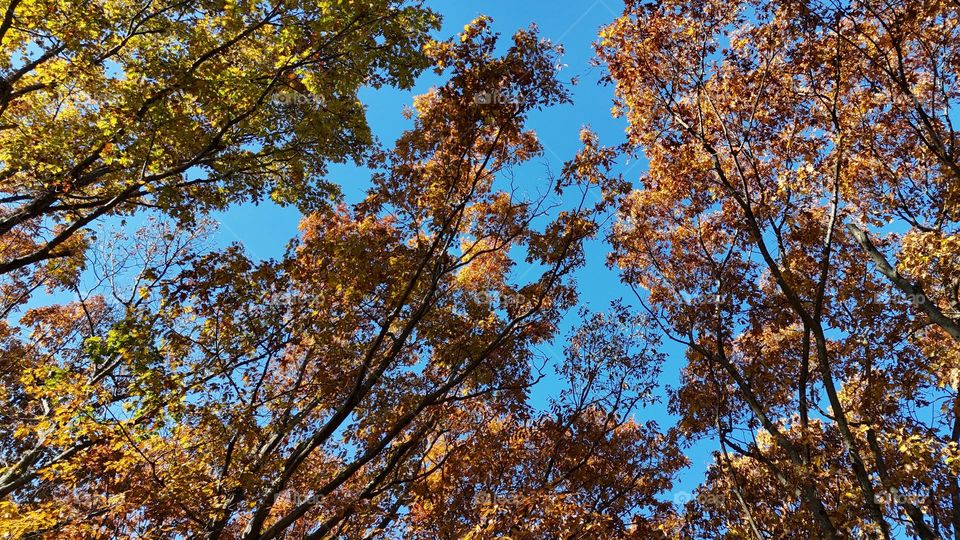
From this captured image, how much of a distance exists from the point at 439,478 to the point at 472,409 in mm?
1631

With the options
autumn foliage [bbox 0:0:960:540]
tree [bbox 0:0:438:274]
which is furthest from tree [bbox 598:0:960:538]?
tree [bbox 0:0:438:274]

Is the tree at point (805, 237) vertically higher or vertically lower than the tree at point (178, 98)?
lower

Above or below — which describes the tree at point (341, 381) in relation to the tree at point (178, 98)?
below

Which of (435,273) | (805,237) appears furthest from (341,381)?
(805,237)

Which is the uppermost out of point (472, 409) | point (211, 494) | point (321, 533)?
point (472, 409)

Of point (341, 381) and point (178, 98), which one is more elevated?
point (178, 98)

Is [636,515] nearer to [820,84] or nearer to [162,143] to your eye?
[820,84]

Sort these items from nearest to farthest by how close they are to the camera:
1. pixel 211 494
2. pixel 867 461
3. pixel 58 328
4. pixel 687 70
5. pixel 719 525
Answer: pixel 211 494, pixel 867 461, pixel 687 70, pixel 719 525, pixel 58 328

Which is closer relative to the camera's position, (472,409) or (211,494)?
(211,494)

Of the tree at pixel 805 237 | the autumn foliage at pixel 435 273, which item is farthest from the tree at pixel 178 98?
the tree at pixel 805 237

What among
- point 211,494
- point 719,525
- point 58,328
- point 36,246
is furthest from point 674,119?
point 58,328

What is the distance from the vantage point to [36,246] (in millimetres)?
12133

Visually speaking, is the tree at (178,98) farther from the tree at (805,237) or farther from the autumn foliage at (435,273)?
the tree at (805,237)

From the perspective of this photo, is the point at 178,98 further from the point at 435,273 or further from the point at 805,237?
the point at 805,237
